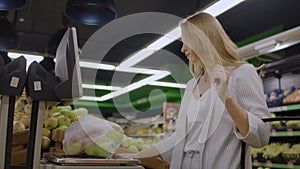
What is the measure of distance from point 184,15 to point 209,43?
4.42 meters

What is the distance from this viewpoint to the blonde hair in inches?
49.6

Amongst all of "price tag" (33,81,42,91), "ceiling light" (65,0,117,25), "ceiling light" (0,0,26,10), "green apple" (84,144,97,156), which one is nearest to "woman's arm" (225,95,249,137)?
"green apple" (84,144,97,156)

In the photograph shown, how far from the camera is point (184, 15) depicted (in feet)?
18.3

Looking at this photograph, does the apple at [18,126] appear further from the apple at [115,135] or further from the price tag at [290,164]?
the price tag at [290,164]

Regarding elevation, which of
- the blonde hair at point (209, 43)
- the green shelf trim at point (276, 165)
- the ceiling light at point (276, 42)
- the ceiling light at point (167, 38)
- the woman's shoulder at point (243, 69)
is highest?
the ceiling light at point (167, 38)

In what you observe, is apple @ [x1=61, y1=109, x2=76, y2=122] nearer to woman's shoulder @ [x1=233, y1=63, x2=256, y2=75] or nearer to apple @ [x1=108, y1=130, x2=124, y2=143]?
apple @ [x1=108, y1=130, x2=124, y2=143]

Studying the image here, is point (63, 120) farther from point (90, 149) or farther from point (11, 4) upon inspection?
point (11, 4)

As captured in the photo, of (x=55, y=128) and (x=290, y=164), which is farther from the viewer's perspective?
(x=290, y=164)

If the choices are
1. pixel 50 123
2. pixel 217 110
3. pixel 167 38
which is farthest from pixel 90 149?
pixel 167 38

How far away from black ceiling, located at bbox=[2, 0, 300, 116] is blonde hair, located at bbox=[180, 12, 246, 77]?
11.5 ft

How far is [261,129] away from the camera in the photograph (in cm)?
112

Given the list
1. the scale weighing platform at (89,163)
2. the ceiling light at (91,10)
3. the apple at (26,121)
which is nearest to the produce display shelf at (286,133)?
the ceiling light at (91,10)

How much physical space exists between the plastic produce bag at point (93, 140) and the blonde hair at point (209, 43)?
423 millimetres

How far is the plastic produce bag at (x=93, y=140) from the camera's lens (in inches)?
44.5
